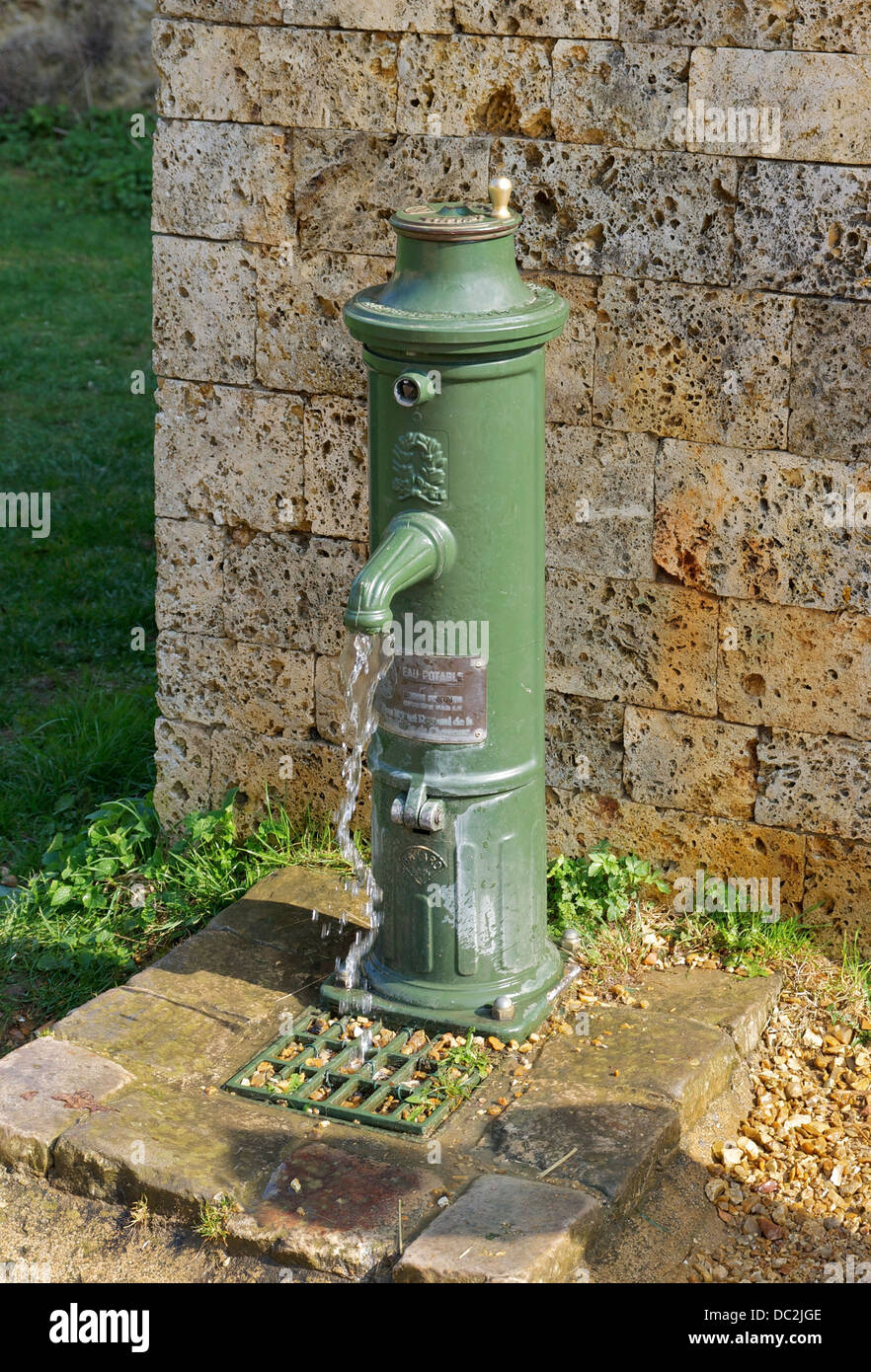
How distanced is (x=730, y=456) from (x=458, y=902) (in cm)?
131

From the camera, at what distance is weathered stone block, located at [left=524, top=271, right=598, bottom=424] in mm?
4051

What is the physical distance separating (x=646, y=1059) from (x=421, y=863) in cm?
69

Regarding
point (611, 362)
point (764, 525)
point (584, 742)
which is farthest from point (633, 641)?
point (611, 362)

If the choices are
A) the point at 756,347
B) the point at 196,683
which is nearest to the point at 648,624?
the point at 756,347

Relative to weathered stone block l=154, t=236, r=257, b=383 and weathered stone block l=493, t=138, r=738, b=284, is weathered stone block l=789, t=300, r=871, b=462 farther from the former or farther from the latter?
weathered stone block l=154, t=236, r=257, b=383

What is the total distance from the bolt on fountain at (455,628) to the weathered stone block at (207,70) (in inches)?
37.8

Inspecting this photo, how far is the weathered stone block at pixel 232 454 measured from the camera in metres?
4.49

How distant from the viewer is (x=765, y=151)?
3.76 m

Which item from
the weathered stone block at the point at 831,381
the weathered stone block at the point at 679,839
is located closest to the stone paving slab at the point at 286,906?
Result: the weathered stone block at the point at 679,839

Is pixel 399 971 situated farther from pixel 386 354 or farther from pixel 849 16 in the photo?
pixel 849 16

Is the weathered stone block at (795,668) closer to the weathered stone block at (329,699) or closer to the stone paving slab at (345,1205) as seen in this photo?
the weathered stone block at (329,699)

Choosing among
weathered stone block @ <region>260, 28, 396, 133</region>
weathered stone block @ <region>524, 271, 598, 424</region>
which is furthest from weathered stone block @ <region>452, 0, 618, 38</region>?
weathered stone block @ <region>524, 271, 598, 424</region>

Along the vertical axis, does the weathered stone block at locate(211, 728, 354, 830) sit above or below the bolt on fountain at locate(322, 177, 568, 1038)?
below

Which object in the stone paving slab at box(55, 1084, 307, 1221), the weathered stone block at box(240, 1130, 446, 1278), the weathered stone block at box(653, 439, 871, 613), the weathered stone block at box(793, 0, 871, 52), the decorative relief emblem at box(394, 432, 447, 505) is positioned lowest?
the stone paving slab at box(55, 1084, 307, 1221)
